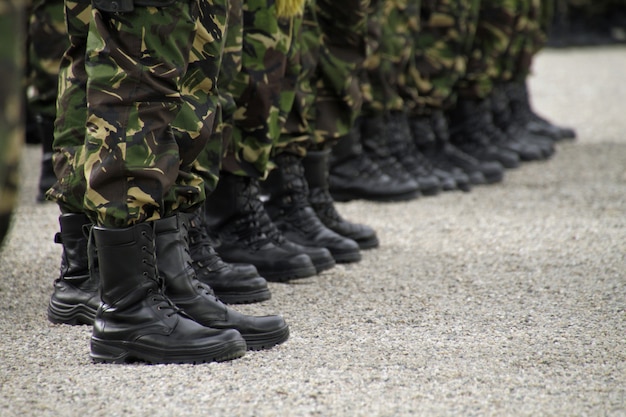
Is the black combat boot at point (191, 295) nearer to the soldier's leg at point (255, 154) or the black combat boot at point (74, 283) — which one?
the black combat boot at point (74, 283)

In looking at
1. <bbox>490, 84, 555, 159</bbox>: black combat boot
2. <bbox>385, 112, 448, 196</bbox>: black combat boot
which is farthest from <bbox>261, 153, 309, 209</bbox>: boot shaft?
<bbox>490, 84, 555, 159</bbox>: black combat boot

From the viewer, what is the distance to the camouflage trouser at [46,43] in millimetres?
3391

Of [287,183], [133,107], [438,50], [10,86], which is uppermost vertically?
[10,86]

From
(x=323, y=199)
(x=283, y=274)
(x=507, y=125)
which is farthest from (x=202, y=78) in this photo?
(x=507, y=125)

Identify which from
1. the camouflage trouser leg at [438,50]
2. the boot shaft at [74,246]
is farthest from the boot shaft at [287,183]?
the camouflage trouser leg at [438,50]

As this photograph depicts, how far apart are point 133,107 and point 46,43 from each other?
173 cm

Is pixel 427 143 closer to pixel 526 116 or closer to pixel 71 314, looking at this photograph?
pixel 526 116

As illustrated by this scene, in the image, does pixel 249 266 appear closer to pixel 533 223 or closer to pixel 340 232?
pixel 340 232

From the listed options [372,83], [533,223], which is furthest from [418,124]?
[533,223]

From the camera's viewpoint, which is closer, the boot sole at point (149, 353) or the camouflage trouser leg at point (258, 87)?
the boot sole at point (149, 353)

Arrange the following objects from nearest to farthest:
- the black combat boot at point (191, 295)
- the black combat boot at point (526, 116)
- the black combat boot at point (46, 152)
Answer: the black combat boot at point (191, 295), the black combat boot at point (46, 152), the black combat boot at point (526, 116)

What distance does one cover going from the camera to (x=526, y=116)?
619 centimetres

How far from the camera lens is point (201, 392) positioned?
1.78 meters

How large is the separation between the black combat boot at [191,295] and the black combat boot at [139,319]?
60mm
